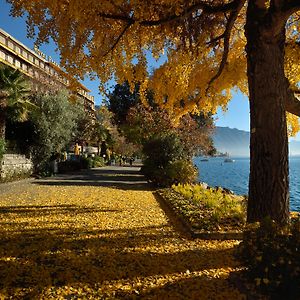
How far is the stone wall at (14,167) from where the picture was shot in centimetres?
2095

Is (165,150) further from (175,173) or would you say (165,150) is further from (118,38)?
(118,38)

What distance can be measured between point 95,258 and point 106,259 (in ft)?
0.66

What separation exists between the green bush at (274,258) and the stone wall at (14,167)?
732 inches

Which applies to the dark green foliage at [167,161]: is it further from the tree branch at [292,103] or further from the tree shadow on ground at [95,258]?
the tree branch at [292,103]

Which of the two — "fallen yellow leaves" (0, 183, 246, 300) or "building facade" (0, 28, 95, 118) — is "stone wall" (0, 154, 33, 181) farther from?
"building facade" (0, 28, 95, 118)

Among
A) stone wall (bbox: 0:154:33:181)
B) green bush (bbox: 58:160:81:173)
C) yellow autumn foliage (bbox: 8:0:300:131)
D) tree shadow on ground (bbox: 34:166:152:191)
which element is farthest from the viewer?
green bush (bbox: 58:160:81:173)

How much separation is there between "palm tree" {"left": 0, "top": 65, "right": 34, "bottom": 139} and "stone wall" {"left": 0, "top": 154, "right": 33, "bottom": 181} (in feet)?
5.28

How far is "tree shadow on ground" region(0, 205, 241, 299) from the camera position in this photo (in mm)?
4887

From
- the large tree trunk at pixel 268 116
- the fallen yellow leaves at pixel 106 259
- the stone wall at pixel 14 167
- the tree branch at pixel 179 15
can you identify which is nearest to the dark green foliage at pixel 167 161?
the fallen yellow leaves at pixel 106 259

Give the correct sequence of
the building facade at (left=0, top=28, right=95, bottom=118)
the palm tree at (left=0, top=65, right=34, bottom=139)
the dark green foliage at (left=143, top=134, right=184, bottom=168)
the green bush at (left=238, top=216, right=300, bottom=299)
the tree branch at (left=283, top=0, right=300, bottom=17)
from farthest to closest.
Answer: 1. the building facade at (left=0, top=28, right=95, bottom=118)
2. the palm tree at (left=0, top=65, right=34, bottom=139)
3. the dark green foliage at (left=143, top=134, right=184, bottom=168)
4. the tree branch at (left=283, top=0, right=300, bottom=17)
5. the green bush at (left=238, top=216, right=300, bottom=299)

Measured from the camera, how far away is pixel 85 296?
176 inches

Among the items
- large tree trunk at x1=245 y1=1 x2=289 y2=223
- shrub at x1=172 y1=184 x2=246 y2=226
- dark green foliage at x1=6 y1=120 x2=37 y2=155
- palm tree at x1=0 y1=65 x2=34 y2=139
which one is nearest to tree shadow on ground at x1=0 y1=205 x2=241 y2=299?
large tree trunk at x1=245 y1=1 x2=289 y2=223

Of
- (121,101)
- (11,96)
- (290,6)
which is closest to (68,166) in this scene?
(121,101)

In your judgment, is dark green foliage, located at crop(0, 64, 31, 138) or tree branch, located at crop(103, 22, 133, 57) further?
dark green foliage, located at crop(0, 64, 31, 138)
